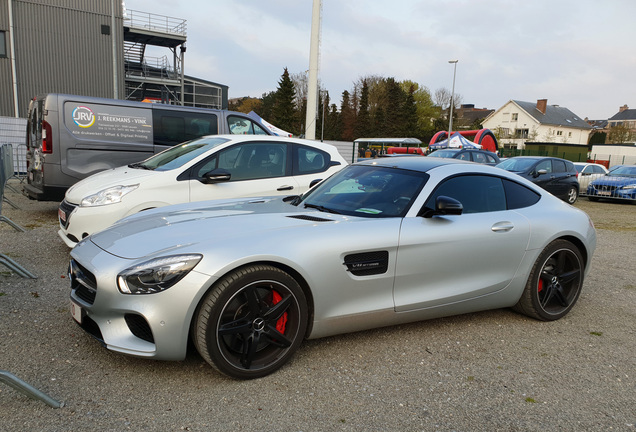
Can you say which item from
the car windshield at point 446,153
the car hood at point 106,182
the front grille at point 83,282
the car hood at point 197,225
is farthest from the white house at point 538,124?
the front grille at point 83,282

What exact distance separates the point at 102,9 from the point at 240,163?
2735 cm

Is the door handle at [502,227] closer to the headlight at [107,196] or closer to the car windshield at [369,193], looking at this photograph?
the car windshield at [369,193]

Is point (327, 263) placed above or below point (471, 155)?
below

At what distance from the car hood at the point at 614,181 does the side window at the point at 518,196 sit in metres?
15.0

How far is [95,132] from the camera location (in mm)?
7855

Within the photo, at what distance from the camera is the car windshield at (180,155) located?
19.1ft

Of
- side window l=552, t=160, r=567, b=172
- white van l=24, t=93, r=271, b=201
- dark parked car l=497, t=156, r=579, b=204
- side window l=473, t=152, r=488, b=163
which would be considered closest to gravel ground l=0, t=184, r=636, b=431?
white van l=24, t=93, r=271, b=201

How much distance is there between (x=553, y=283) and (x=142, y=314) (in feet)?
11.4

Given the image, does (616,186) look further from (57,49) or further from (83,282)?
(57,49)

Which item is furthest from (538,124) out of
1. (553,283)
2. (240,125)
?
(553,283)

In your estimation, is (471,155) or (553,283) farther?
(471,155)

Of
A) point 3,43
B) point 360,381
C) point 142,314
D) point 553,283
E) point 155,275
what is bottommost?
point 360,381

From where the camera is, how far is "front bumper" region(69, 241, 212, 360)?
2.64m

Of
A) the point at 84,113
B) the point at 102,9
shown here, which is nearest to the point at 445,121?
the point at 102,9
